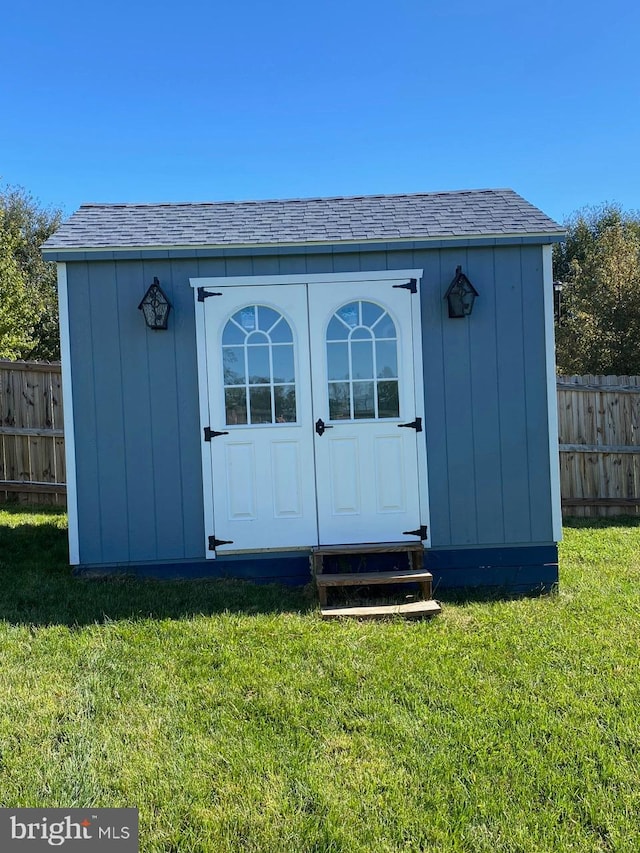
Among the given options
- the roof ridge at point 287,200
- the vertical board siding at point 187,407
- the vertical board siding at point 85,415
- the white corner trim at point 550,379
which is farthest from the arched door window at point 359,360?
the vertical board siding at point 85,415

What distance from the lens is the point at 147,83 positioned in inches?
343

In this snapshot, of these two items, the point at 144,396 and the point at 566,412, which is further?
the point at 566,412

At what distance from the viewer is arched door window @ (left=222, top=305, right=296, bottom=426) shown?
14.7 feet

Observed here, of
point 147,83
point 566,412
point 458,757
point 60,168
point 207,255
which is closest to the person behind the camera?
point 458,757

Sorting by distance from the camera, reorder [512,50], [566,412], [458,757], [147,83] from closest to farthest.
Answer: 1. [458,757]
2. [566,412]
3. [512,50]
4. [147,83]

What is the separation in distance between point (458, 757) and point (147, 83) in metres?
9.66

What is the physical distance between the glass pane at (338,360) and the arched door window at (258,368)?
A: 0.94ft

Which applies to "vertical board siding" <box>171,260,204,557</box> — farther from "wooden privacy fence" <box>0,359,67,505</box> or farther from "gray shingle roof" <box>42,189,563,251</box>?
"wooden privacy fence" <box>0,359,67,505</box>

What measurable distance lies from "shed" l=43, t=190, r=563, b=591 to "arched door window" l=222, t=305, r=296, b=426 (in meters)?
0.01

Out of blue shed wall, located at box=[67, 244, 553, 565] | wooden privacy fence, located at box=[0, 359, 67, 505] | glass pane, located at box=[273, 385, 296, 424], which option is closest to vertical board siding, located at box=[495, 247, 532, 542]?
blue shed wall, located at box=[67, 244, 553, 565]

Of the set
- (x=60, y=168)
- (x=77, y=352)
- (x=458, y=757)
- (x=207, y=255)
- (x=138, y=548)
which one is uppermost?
(x=60, y=168)

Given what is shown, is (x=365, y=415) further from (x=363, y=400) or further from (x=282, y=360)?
(x=282, y=360)

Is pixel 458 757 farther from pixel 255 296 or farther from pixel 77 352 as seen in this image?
pixel 77 352

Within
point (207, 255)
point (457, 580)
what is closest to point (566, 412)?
point (457, 580)
